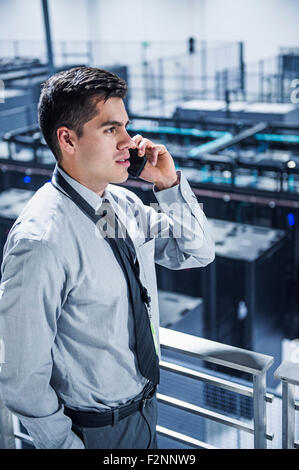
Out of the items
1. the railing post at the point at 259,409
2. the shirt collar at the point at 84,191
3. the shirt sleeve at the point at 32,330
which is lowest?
the railing post at the point at 259,409

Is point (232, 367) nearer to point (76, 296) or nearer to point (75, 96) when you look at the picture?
point (76, 296)

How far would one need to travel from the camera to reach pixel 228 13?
12.8m

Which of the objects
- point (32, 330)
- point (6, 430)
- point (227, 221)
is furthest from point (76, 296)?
point (227, 221)

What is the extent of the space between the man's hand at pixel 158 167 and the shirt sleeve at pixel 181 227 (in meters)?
0.02

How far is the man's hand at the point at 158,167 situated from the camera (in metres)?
1.24

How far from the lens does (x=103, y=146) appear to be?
1.09 m

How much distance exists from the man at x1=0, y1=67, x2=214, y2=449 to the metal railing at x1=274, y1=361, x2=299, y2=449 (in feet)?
0.90

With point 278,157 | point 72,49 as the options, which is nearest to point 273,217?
point 278,157

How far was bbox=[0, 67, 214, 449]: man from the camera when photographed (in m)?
1.02

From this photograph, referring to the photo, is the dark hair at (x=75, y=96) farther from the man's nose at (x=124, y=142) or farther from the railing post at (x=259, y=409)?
the railing post at (x=259, y=409)

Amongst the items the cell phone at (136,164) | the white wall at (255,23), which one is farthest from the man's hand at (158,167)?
the white wall at (255,23)

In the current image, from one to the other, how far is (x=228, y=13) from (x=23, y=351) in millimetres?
12938

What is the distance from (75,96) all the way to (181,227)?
0.36m

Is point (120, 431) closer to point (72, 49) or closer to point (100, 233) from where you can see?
point (100, 233)
